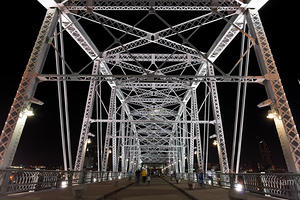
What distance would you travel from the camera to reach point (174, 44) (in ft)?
63.8

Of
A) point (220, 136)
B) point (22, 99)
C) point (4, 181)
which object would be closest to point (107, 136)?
point (220, 136)

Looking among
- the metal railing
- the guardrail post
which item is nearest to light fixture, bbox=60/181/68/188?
the guardrail post

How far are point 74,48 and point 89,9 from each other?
14.9m

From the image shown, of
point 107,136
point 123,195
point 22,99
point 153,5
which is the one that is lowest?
point 123,195

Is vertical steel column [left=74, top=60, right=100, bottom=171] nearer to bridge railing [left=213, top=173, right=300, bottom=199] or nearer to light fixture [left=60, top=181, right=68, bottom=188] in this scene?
light fixture [left=60, top=181, right=68, bottom=188]

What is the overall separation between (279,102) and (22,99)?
13.8 meters

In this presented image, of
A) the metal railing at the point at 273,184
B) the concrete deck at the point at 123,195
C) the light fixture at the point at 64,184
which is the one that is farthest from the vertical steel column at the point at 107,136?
the metal railing at the point at 273,184

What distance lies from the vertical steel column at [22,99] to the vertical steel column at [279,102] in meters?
12.7

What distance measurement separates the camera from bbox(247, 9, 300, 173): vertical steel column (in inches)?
420

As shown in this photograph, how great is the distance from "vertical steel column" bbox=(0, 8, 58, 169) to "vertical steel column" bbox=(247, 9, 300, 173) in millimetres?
12695

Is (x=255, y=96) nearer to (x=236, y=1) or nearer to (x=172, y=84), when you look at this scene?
(x=172, y=84)

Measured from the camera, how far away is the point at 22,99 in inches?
471

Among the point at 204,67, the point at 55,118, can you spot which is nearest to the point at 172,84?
the point at 204,67

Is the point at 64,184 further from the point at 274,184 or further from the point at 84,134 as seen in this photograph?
the point at 274,184
